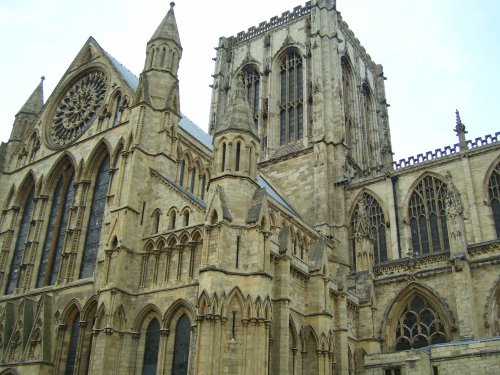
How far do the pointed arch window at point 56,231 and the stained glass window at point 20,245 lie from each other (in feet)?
4.61

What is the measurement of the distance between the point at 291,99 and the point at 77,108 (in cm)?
1895

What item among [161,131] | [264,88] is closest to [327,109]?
[264,88]

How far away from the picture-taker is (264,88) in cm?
4559

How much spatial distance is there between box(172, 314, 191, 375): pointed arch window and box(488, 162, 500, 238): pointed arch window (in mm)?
19007

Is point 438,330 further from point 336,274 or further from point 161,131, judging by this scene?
point 161,131

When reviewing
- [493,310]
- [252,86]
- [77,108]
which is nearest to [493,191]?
[493,310]

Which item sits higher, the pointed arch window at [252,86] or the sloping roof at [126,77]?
the pointed arch window at [252,86]

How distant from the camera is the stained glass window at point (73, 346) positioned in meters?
22.3

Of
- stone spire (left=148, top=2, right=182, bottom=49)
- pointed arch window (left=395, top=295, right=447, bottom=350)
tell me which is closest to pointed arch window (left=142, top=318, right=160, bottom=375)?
pointed arch window (left=395, top=295, right=447, bottom=350)

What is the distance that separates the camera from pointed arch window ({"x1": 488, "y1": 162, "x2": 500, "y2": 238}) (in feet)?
101

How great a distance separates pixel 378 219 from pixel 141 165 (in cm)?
1681

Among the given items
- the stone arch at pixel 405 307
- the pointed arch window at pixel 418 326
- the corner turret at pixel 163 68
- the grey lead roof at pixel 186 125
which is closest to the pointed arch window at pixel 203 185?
the grey lead roof at pixel 186 125

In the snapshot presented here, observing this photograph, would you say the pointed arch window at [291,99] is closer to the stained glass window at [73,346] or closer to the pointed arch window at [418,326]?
the pointed arch window at [418,326]

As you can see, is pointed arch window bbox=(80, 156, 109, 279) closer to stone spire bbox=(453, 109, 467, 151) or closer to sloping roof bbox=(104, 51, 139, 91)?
sloping roof bbox=(104, 51, 139, 91)
